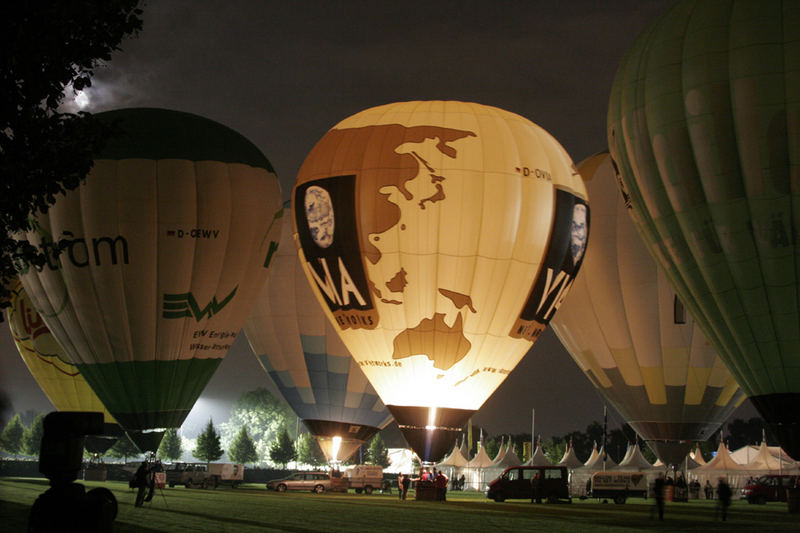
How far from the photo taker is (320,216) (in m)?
22.4

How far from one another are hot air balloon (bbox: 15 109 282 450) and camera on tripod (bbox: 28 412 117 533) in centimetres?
1761

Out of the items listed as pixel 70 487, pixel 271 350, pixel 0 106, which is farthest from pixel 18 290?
pixel 70 487

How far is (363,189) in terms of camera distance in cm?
2152

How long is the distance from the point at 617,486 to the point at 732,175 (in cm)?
1255

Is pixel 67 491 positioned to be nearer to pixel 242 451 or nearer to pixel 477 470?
pixel 477 470

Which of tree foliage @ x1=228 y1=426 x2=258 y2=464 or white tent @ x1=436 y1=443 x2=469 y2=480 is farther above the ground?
tree foliage @ x1=228 y1=426 x2=258 y2=464

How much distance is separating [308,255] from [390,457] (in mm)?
64327

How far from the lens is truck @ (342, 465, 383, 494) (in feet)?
112

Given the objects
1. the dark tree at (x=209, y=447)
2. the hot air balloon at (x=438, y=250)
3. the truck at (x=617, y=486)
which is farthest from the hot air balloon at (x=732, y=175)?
the dark tree at (x=209, y=447)

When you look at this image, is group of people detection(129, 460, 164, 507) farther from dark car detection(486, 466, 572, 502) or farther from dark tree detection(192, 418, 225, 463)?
dark tree detection(192, 418, 225, 463)

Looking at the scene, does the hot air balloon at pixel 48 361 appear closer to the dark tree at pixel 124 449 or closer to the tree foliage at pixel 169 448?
the dark tree at pixel 124 449

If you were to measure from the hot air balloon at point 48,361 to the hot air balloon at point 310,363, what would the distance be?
257 inches

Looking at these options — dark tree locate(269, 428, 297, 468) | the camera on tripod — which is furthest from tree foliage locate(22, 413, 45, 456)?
the camera on tripod

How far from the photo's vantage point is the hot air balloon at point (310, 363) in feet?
101
